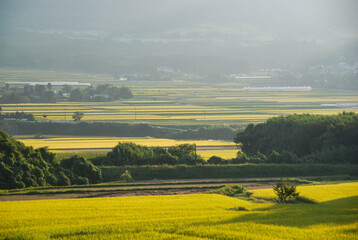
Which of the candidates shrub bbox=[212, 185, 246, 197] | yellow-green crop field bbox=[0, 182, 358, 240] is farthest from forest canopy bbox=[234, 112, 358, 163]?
yellow-green crop field bbox=[0, 182, 358, 240]

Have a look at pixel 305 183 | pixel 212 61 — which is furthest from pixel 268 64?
pixel 305 183

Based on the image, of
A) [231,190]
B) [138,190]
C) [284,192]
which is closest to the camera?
[284,192]

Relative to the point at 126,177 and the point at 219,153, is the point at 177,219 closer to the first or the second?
the point at 126,177

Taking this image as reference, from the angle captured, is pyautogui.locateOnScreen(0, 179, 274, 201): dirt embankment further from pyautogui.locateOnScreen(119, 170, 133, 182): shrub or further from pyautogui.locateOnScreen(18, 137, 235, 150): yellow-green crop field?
pyautogui.locateOnScreen(18, 137, 235, 150): yellow-green crop field

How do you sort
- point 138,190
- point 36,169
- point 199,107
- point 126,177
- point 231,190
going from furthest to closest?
point 199,107 < point 126,177 < point 36,169 < point 138,190 < point 231,190

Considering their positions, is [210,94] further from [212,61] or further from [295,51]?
[295,51]

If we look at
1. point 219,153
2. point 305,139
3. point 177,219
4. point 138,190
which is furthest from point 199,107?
point 177,219

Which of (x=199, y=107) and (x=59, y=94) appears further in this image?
(x=59, y=94)

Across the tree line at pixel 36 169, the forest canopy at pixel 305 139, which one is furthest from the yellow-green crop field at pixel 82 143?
the tree line at pixel 36 169

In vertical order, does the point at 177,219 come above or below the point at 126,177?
below

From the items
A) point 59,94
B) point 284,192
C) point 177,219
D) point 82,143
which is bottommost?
point 177,219
